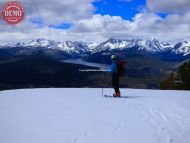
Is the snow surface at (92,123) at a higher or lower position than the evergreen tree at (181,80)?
higher

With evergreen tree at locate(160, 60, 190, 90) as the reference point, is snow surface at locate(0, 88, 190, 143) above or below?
above

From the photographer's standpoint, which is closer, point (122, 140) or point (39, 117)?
point (122, 140)

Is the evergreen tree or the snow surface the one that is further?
A: the evergreen tree

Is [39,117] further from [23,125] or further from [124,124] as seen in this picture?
[124,124]

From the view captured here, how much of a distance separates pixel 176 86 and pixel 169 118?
4601cm

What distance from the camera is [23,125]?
10062mm

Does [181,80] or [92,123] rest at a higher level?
[92,123]

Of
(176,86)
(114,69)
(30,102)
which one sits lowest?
(176,86)

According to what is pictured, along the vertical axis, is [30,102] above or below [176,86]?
above

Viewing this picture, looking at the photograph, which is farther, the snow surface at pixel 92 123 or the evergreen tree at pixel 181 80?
the evergreen tree at pixel 181 80

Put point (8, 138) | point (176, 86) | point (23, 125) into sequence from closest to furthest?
1. point (8, 138)
2. point (23, 125)
3. point (176, 86)

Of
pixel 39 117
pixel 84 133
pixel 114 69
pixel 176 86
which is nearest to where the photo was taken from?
pixel 84 133

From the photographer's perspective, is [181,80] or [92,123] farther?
[181,80]

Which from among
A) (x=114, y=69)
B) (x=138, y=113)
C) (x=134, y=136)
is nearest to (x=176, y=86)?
(x=114, y=69)
